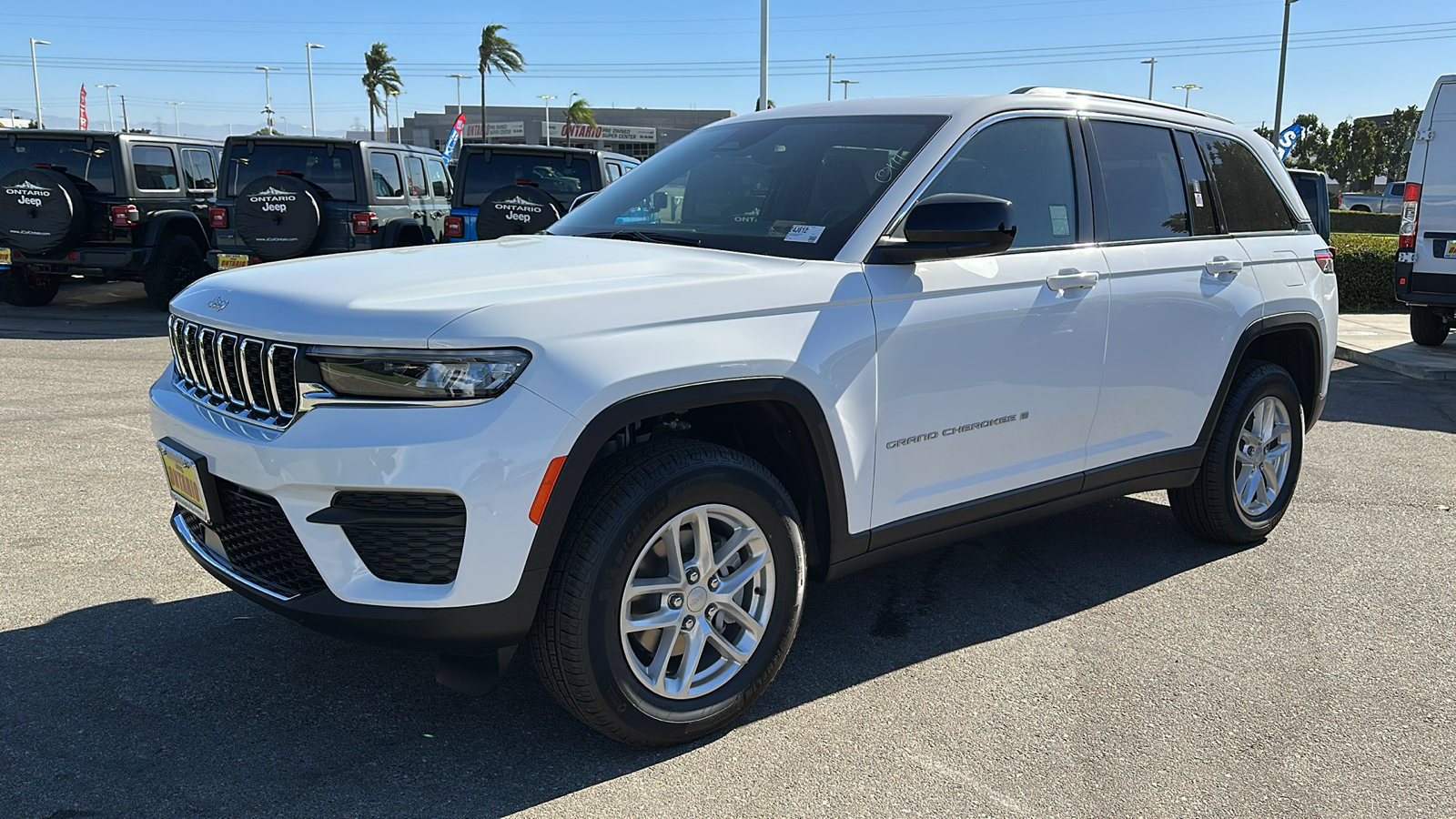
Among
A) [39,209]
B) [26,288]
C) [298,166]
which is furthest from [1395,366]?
[26,288]

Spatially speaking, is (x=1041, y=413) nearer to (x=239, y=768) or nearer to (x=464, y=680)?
(x=464, y=680)

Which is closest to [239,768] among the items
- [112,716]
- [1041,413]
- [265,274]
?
[112,716]

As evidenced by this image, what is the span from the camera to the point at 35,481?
18.5ft

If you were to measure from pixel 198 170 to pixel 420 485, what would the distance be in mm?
12640

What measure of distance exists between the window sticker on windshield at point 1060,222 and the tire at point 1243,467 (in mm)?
1261

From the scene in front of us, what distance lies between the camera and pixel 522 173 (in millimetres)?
13016

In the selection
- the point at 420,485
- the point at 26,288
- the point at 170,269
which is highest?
the point at 420,485

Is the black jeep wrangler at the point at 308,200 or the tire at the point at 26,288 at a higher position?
the black jeep wrangler at the point at 308,200

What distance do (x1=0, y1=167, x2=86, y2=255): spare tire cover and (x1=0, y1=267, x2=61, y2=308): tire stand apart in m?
1.34

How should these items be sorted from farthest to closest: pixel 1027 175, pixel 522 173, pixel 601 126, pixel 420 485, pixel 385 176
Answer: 1. pixel 601 126
2. pixel 522 173
3. pixel 385 176
4. pixel 1027 175
5. pixel 420 485

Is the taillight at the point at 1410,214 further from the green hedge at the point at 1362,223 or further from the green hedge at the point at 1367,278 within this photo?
the green hedge at the point at 1362,223

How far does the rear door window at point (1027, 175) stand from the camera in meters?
3.82

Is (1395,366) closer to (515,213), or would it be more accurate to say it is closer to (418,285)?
(515,213)

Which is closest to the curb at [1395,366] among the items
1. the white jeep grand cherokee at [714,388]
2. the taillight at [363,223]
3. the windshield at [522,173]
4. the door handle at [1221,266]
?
the door handle at [1221,266]
